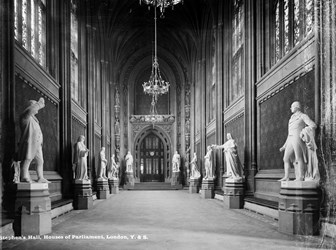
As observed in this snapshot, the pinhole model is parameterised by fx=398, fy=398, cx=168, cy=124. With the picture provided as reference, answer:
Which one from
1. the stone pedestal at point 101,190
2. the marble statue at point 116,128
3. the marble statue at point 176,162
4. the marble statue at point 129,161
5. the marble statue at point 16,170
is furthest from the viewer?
the marble statue at point 116,128

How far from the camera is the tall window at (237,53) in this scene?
17938 millimetres

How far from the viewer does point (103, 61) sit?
26719mm

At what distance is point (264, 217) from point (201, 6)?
757 inches

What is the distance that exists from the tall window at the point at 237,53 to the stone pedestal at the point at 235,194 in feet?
15.4

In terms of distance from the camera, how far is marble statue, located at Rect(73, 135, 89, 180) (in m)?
14.3

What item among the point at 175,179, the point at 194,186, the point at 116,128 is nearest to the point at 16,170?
the point at 194,186

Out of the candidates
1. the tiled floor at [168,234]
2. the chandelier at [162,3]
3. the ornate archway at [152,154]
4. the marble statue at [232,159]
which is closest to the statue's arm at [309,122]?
the tiled floor at [168,234]

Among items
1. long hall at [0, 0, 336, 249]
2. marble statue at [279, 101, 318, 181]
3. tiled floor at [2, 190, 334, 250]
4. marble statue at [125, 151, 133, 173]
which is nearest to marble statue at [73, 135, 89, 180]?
long hall at [0, 0, 336, 249]

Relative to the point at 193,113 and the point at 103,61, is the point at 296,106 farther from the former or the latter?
the point at 193,113

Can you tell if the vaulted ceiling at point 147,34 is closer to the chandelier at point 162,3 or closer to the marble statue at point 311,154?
the chandelier at point 162,3

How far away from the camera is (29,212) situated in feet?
26.3

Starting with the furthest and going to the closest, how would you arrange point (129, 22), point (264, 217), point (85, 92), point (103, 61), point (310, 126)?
point (129, 22) → point (103, 61) → point (85, 92) → point (264, 217) → point (310, 126)

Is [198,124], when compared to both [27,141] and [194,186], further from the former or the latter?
[27,141]

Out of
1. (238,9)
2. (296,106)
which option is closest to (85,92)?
(238,9)
